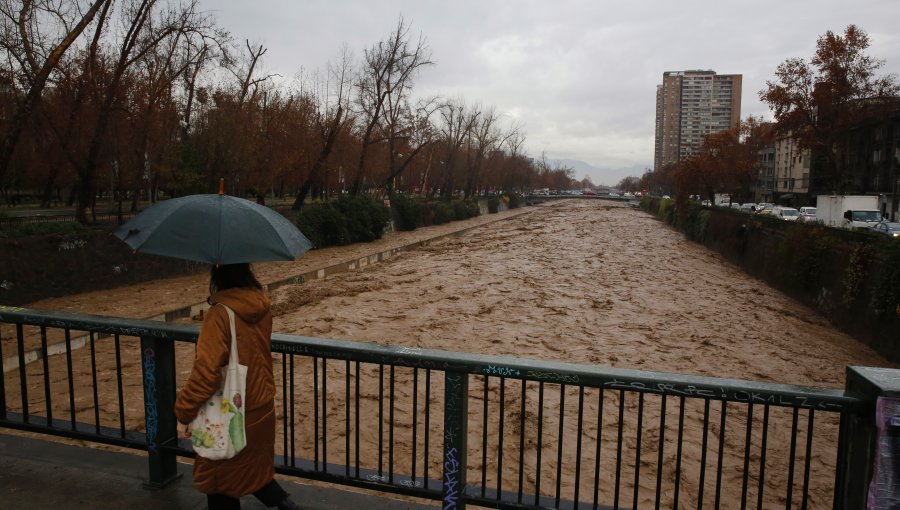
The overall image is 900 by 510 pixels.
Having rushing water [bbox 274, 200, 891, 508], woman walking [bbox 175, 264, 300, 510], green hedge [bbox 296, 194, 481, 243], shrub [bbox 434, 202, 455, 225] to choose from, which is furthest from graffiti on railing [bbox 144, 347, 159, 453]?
shrub [bbox 434, 202, 455, 225]

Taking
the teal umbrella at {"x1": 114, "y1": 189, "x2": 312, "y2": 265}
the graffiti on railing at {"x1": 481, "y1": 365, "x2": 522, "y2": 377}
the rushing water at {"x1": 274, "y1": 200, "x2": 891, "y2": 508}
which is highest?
→ the teal umbrella at {"x1": 114, "y1": 189, "x2": 312, "y2": 265}

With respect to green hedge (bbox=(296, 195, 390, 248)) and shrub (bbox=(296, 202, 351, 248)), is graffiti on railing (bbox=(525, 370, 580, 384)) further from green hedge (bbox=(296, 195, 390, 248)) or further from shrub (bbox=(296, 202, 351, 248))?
shrub (bbox=(296, 202, 351, 248))

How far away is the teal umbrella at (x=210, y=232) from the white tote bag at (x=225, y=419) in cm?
28

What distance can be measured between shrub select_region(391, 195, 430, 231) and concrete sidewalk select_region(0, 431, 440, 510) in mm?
42681

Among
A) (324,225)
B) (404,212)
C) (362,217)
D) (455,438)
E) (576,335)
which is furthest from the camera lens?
(404,212)

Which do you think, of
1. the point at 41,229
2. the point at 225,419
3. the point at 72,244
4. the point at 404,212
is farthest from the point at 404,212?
the point at 225,419

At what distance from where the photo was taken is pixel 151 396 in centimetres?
377

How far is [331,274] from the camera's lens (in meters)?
24.9

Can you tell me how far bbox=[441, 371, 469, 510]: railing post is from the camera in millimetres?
3172

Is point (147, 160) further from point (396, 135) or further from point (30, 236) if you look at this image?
point (396, 135)

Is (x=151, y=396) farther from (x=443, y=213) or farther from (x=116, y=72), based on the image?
(x=443, y=213)

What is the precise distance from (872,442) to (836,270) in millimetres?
18328

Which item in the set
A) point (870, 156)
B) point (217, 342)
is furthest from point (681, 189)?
point (217, 342)

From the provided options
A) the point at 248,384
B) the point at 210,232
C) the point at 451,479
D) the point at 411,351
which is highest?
the point at 210,232
